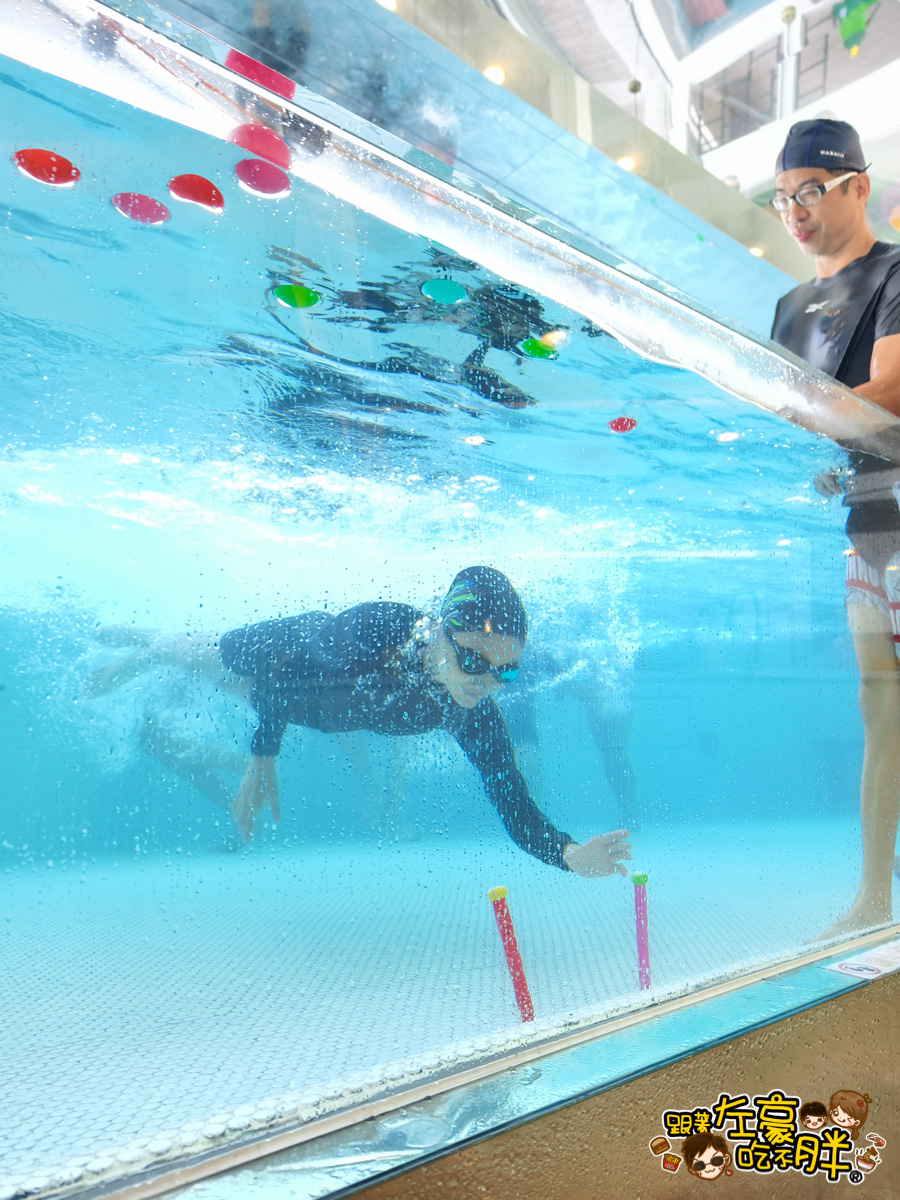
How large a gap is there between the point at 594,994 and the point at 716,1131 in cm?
56

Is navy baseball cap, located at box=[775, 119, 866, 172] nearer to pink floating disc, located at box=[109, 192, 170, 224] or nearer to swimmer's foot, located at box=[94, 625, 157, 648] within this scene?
pink floating disc, located at box=[109, 192, 170, 224]

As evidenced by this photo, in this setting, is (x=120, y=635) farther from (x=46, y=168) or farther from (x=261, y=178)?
(x=261, y=178)

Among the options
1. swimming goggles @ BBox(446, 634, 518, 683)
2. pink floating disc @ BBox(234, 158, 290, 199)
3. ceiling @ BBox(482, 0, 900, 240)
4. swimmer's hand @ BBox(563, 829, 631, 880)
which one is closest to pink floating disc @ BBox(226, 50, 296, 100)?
pink floating disc @ BBox(234, 158, 290, 199)

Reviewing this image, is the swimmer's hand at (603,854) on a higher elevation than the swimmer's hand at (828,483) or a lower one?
lower

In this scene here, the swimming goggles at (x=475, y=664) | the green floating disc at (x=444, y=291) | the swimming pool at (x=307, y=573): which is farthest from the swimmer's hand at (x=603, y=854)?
the green floating disc at (x=444, y=291)

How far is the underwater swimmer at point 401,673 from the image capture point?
7.14ft

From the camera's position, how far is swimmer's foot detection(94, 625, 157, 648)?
8.33ft

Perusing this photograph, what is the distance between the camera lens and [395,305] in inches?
80.2

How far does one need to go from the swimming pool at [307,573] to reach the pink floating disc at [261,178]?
2cm

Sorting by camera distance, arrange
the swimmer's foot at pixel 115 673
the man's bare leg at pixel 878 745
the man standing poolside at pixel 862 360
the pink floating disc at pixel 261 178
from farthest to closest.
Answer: the swimmer's foot at pixel 115 673
the man standing poolside at pixel 862 360
the man's bare leg at pixel 878 745
the pink floating disc at pixel 261 178

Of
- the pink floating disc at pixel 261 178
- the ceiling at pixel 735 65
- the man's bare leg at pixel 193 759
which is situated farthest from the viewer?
the man's bare leg at pixel 193 759

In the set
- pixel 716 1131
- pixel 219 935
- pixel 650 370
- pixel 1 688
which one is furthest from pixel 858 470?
pixel 1 688

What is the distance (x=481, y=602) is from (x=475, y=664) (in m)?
0.24

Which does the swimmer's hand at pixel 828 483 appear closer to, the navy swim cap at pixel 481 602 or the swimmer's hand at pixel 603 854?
the navy swim cap at pixel 481 602
